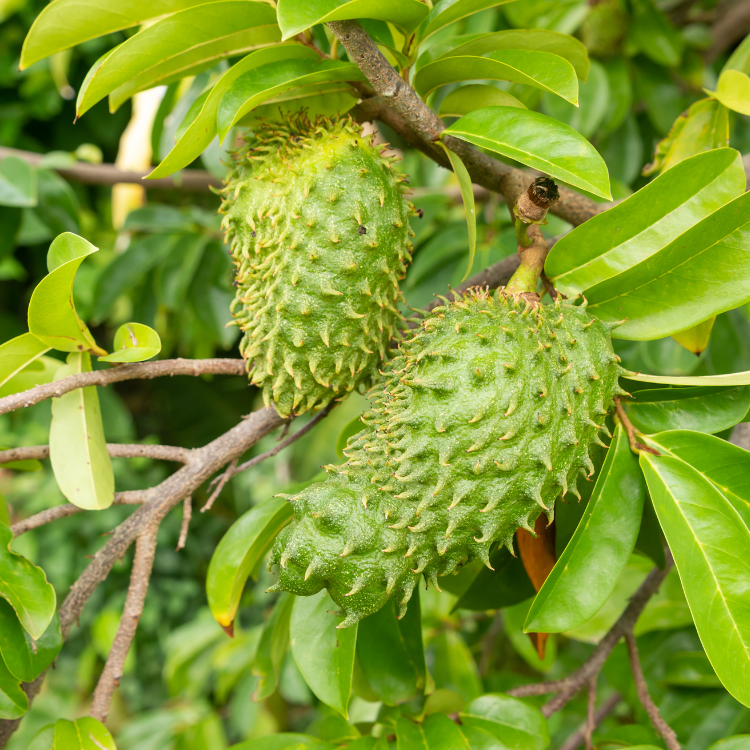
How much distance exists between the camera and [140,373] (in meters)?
1.22

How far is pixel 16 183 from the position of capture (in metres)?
2.40

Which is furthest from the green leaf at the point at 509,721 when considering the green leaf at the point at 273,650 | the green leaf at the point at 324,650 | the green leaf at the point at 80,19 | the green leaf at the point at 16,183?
the green leaf at the point at 16,183

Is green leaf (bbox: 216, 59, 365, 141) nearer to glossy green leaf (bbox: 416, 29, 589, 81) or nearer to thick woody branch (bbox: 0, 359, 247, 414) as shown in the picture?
glossy green leaf (bbox: 416, 29, 589, 81)

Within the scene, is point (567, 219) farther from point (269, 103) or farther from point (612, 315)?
point (269, 103)

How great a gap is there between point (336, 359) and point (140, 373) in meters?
0.38

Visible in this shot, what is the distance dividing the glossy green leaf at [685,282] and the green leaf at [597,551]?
0.20 meters

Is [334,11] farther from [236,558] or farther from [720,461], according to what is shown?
[236,558]

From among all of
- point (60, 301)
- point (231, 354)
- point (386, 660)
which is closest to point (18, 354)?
point (60, 301)

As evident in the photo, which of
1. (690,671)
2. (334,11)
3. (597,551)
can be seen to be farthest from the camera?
(690,671)

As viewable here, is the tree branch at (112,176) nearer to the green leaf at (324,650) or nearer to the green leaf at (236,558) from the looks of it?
the green leaf at (236,558)

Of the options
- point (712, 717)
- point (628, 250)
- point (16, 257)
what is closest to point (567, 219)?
point (628, 250)

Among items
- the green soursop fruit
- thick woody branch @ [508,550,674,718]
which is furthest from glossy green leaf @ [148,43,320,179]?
thick woody branch @ [508,550,674,718]

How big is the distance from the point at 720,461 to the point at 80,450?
113 cm

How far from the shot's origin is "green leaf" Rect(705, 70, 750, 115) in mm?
1412
